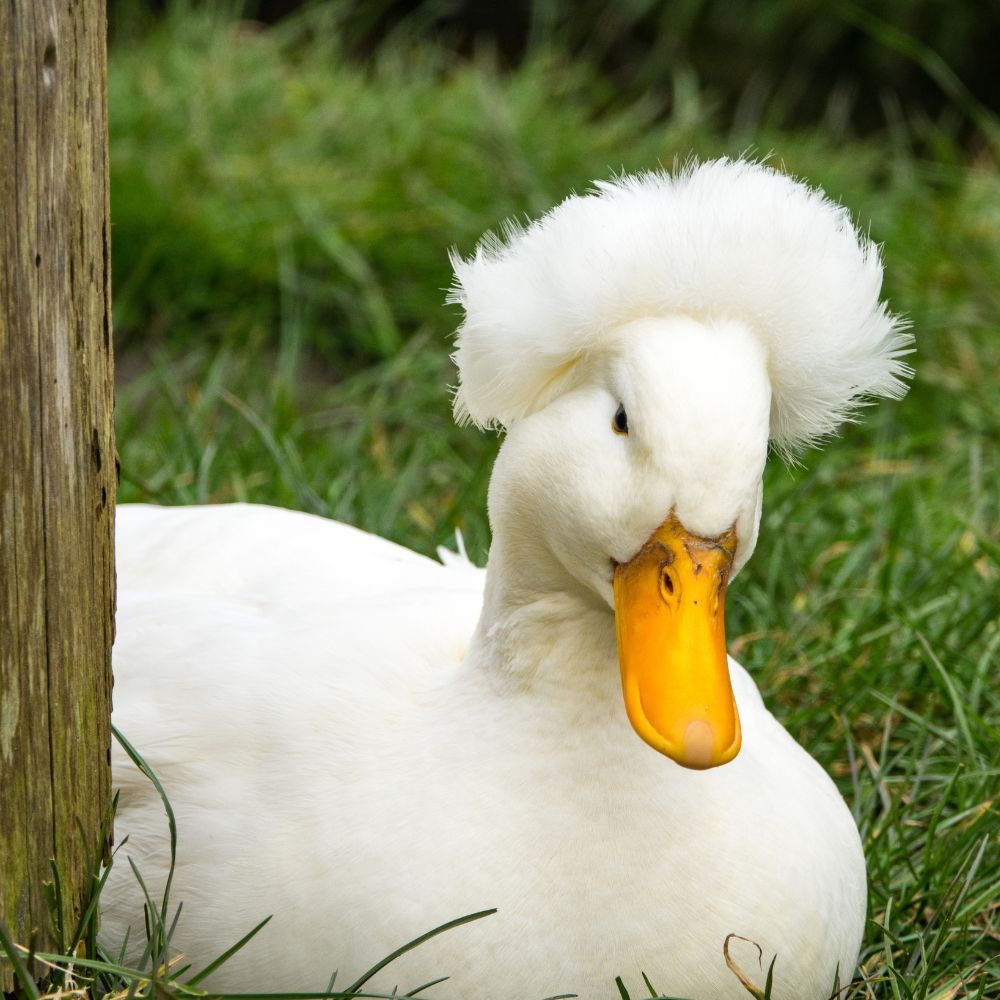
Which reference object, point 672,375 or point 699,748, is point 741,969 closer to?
point 699,748

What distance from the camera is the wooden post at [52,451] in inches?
54.0

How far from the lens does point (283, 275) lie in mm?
3838

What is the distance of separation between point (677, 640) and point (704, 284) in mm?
342

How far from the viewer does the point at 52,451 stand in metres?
1.47

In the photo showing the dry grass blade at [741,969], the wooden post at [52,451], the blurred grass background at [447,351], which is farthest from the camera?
the blurred grass background at [447,351]

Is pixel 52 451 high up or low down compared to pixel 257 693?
up

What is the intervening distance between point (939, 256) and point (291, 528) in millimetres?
2363

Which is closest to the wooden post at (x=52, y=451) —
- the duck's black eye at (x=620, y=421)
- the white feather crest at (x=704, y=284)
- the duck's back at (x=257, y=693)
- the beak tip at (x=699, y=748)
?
the duck's back at (x=257, y=693)

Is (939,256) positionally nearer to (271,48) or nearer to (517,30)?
(271,48)

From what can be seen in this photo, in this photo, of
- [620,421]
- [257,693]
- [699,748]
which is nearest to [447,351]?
[257,693]

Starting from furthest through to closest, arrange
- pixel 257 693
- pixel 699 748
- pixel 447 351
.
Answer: pixel 447 351
pixel 257 693
pixel 699 748

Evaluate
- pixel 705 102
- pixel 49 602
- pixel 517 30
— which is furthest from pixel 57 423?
pixel 517 30

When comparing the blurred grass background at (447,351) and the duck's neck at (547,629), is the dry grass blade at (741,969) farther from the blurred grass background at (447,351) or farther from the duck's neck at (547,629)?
the duck's neck at (547,629)

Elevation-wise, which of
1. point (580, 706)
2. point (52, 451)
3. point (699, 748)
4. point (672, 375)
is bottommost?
point (580, 706)
